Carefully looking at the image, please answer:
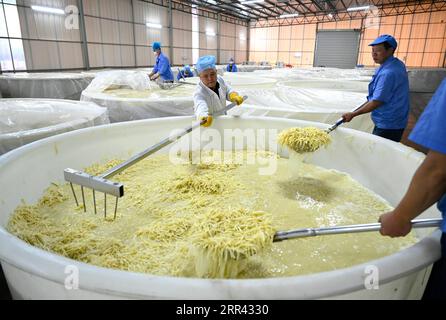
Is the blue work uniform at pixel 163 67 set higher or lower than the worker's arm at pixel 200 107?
higher

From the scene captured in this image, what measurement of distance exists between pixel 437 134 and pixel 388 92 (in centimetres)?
229

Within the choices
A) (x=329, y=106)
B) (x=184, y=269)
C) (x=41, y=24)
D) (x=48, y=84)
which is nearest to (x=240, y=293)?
(x=184, y=269)

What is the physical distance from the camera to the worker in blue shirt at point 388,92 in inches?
114

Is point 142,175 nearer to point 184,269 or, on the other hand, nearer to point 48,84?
point 184,269

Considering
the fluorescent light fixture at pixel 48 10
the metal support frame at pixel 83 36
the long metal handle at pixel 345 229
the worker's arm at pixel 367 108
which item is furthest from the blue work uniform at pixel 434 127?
the metal support frame at pixel 83 36

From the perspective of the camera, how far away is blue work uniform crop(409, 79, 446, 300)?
36.3 inches

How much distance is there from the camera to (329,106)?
4688mm

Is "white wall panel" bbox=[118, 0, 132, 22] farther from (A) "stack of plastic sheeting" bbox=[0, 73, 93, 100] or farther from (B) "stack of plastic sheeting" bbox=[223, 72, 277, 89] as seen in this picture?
(B) "stack of plastic sheeting" bbox=[223, 72, 277, 89]

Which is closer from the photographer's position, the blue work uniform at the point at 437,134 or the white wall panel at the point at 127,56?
the blue work uniform at the point at 437,134

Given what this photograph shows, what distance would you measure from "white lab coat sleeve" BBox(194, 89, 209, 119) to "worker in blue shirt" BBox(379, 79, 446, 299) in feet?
6.50

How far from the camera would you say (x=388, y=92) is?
291cm

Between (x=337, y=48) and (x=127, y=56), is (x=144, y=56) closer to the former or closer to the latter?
(x=127, y=56)

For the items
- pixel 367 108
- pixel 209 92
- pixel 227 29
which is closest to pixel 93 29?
pixel 209 92

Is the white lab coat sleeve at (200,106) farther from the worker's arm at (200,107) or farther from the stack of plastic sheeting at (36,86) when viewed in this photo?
the stack of plastic sheeting at (36,86)
